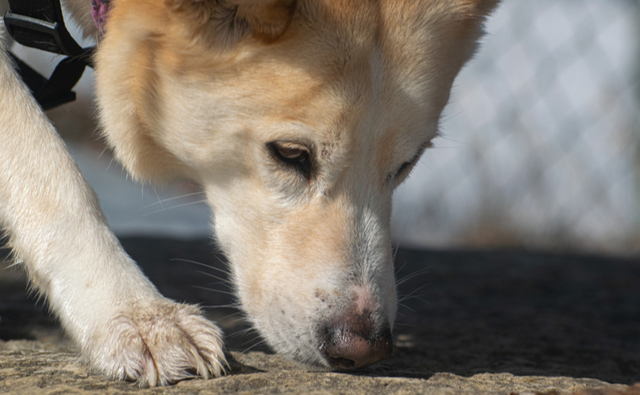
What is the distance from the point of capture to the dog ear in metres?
1.69

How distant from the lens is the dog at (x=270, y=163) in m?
1.63

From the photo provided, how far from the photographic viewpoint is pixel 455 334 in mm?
2432

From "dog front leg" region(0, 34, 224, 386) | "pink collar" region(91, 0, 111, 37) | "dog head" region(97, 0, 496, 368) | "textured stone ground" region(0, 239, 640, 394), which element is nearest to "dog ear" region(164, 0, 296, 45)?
"dog head" region(97, 0, 496, 368)

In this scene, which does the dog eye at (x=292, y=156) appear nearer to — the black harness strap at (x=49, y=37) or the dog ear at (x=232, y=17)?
the dog ear at (x=232, y=17)

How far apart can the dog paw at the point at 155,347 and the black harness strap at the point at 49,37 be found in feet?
3.10

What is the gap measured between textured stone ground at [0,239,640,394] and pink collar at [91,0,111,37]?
3.42 ft

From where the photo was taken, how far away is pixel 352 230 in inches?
68.7

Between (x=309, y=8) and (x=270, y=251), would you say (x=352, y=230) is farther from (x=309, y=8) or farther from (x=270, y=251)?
(x=309, y=8)

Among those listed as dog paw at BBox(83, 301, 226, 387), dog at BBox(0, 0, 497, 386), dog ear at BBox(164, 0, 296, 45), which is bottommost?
dog paw at BBox(83, 301, 226, 387)

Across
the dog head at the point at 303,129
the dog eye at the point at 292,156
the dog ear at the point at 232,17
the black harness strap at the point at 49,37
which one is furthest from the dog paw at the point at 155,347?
the black harness strap at the point at 49,37

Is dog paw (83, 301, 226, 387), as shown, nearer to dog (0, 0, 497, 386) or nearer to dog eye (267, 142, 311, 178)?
dog (0, 0, 497, 386)

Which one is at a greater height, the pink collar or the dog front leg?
the pink collar

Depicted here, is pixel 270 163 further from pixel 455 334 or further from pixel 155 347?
pixel 455 334

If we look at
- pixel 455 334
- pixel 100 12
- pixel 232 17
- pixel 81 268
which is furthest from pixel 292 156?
pixel 455 334
